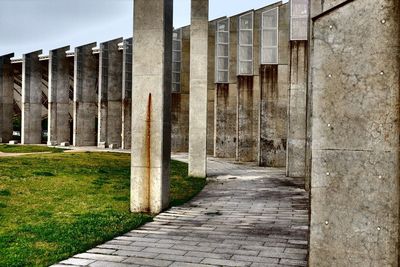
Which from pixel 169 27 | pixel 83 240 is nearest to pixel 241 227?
pixel 83 240

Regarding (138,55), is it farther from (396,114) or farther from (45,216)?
(396,114)

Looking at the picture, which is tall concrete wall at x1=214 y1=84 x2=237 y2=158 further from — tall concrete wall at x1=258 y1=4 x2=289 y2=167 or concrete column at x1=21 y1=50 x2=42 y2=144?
concrete column at x1=21 y1=50 x2=42 y2=144

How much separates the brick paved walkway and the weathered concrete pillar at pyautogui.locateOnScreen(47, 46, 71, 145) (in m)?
32.9

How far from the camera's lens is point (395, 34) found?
4.12 m

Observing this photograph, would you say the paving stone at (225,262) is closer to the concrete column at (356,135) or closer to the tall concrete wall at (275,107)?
the concrete column at (356,135)

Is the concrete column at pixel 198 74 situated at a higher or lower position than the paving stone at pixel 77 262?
higher

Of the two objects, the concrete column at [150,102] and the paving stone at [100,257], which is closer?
the paving stone at [100,257]

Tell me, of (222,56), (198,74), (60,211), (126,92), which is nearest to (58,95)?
(126,92)

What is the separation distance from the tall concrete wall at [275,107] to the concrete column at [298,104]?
4909mm

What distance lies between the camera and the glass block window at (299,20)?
1842 centimetres

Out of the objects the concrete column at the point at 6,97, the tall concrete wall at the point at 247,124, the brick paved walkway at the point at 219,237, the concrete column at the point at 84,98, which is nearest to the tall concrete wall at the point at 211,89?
the tall concrete wall at the point at 247,124

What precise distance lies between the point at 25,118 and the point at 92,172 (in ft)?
96.0

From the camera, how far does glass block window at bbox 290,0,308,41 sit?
18.4 m

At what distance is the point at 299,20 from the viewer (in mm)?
18688
